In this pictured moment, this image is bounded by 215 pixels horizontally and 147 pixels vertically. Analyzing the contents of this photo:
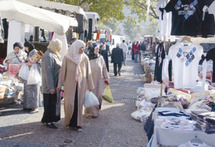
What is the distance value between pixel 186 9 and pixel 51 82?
9.50ft

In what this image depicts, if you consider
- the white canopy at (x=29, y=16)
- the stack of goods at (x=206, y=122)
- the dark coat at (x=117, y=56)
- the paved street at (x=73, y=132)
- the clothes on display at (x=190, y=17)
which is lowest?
the paved street at (x=73, y=132)

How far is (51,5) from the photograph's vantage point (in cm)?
1312

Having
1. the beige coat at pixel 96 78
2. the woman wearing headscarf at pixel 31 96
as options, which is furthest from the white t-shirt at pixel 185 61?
the woman wearing headscarf at pixel 31 96

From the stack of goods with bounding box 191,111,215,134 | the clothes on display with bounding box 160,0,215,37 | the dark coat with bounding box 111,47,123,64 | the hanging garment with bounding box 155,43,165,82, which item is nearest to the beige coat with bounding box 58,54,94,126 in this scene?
the hanging garment with bounding box 155,43,165,82

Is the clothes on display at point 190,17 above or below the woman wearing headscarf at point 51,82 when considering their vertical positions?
above

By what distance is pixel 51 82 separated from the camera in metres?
5.73

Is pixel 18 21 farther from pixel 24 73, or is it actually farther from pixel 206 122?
pixel 206 122

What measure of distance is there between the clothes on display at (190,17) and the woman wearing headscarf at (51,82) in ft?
7.80

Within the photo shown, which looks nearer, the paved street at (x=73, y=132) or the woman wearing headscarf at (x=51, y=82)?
the paved street at (x=73, y=132)

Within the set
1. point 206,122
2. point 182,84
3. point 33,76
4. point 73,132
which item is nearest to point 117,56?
point 33,76

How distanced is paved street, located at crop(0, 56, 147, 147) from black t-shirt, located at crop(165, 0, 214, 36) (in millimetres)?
2263

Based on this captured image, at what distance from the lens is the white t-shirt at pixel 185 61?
222 inches

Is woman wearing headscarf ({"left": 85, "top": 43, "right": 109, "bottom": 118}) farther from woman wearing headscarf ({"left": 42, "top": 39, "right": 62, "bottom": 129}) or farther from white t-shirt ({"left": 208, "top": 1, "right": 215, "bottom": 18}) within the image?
white t-shirt ({"left": 208, "top": 1, "right": 215, "bottom": 18})

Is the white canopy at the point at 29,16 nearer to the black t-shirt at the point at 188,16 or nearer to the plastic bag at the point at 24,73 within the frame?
the plastic bag at the point at 24,73
